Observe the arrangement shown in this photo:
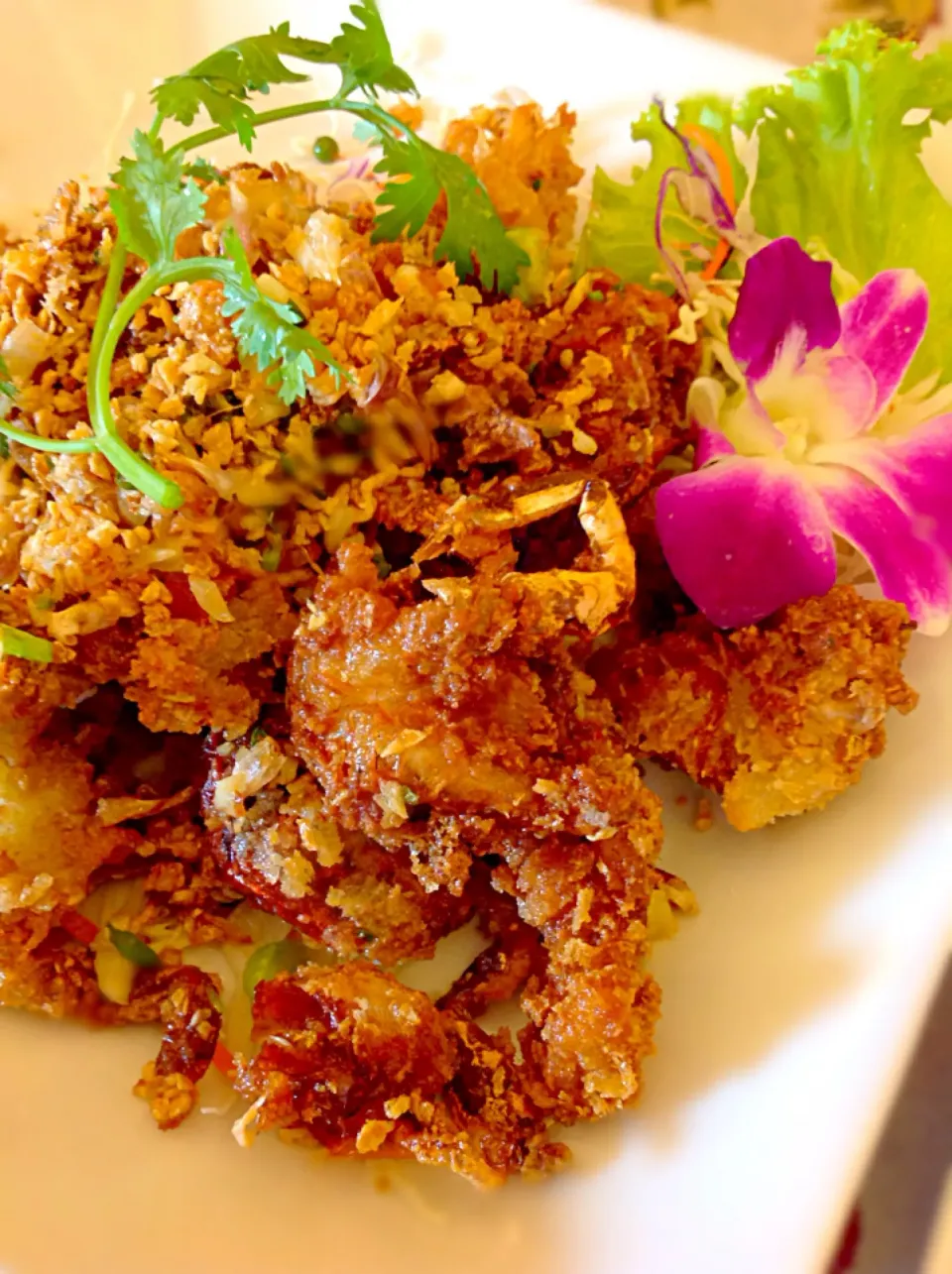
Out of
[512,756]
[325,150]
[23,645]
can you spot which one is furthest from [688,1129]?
[325,150]

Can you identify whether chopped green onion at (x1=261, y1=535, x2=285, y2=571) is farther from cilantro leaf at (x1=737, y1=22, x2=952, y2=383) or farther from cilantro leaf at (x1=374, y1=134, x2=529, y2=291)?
cilantro leaf at (x1=737, y1=22, x2=952, y2=383)

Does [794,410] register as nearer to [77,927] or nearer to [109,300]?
[109,300]

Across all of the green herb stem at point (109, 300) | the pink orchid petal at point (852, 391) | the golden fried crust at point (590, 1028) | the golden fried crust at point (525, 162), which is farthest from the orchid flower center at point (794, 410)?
the green herb stem at point (109, 300)

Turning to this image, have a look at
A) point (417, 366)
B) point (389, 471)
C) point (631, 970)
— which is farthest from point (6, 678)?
point (631, 970)

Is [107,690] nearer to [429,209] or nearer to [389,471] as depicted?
[389,471]

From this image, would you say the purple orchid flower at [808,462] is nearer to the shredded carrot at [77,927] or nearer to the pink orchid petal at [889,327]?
the pink orchid petal at [889,327]

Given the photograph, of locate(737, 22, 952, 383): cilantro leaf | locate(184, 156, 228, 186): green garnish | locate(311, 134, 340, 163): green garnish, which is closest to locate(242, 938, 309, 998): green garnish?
locate(184, 156, 228, 186): green garnish
